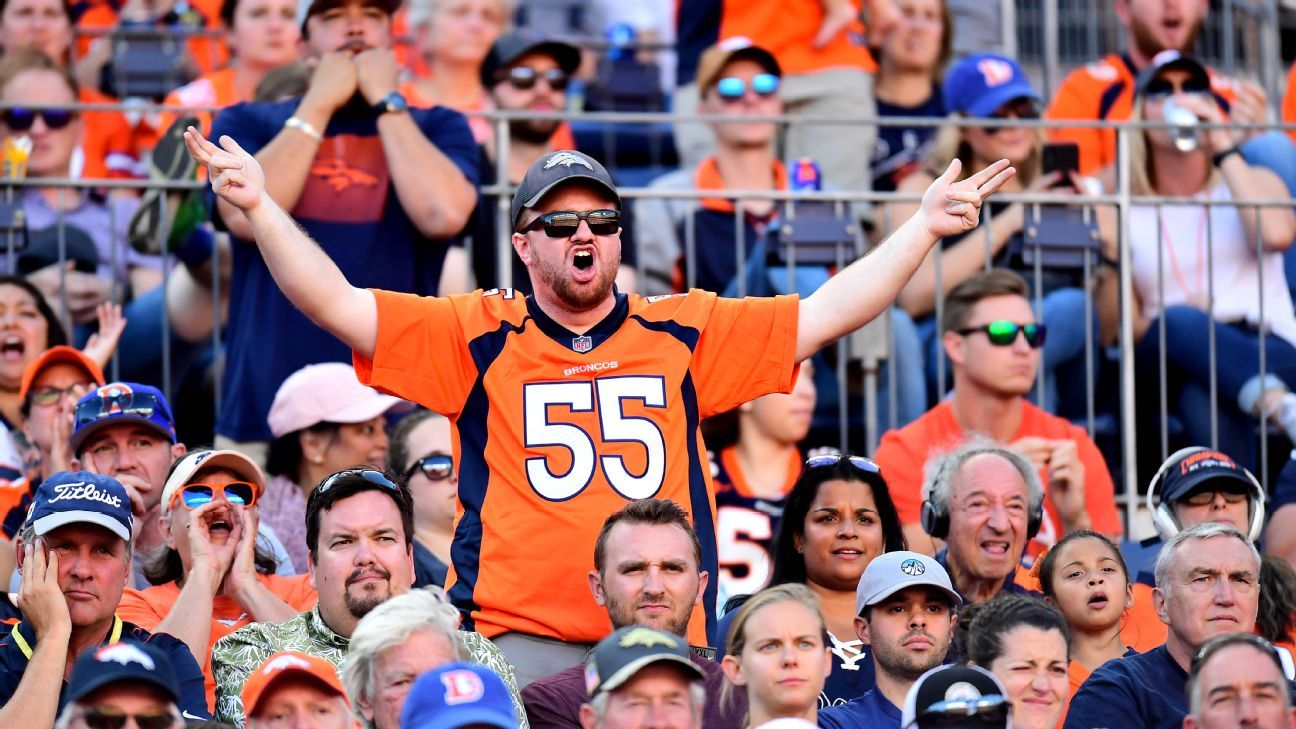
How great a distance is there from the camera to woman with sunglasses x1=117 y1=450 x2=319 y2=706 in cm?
721

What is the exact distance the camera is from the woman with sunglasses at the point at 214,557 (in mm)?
7211

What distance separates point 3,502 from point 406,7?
19.5 feet

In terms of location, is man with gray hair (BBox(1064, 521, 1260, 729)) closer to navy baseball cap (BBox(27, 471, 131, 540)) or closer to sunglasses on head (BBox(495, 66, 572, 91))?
navy baseball cap (BBox(27, 471, 131, 540))

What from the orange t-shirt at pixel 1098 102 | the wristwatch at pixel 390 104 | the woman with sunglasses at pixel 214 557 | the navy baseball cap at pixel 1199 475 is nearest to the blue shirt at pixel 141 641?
the woman with sunglasses at pixel 214 557

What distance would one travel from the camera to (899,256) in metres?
6.79

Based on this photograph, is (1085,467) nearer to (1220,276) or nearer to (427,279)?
(1220,276)

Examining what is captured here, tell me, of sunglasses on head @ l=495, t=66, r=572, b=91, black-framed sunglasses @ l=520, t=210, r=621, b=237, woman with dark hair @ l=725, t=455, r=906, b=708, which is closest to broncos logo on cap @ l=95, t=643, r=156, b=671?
black-framed sunglasses @ l=520, t=210, r=621, b=237

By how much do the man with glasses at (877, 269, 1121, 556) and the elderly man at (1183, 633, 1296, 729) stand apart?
8.46ft

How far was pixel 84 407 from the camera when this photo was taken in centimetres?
795

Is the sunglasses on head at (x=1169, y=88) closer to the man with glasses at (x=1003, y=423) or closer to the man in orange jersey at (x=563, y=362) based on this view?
the man with glasses at (x=1003, y=423)

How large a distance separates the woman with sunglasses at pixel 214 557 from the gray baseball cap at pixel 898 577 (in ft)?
6.20

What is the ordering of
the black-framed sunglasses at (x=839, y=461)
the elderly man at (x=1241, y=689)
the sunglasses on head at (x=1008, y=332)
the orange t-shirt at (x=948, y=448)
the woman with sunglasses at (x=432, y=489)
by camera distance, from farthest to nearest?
Result: the sunglasses on head at (x=1008, y=332)
the orange t-shirt at (x=948, y=448)
the woman with sunglasses at (x=432, y=489)
the black-framed sunglasses at (x=839, y=461)
the elderly man at (x=1241, y=689)

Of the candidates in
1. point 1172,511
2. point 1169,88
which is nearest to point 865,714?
point 1172,511

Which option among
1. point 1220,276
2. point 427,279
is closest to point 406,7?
point 427,279
